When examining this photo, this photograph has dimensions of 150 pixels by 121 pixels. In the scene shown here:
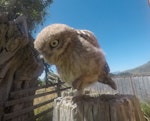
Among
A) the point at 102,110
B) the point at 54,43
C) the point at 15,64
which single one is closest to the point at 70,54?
the point at 54,43

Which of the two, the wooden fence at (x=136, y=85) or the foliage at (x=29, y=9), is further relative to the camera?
the wooden fence at (x=136, y=85)

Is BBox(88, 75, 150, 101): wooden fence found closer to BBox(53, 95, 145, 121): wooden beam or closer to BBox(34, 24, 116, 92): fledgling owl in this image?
BBox(34, 24, 116, 92): fledgling owl

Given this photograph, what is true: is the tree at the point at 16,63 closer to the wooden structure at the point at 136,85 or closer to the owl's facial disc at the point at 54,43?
the wooden structure at the point at 136,85

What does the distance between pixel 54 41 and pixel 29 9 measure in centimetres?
621

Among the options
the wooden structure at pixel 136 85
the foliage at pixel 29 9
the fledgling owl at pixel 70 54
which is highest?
the foliage at pixel 29 9

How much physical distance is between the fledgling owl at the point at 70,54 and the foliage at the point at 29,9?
16.7 ft

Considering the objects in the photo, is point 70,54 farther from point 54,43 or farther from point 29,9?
point 29,9

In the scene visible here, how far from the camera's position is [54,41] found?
4.16 ft

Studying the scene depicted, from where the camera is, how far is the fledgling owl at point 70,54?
126cm

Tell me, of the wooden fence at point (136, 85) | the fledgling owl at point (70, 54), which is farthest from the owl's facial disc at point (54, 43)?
the wooden fence at point (136, 85)

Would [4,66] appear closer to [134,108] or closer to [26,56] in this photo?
[26,56]

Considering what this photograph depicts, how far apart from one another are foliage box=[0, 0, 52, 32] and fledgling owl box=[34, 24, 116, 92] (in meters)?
5.08

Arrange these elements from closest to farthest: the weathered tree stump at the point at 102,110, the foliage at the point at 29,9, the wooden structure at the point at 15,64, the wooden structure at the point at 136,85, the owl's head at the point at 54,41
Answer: the weathered tree stump at the point at 102,110 < the owl's head at the point at 54,41 < the wooden structure at the point at 15,64 < the foliage at the point at 29,9 < the wooden structure at the point at 136,85

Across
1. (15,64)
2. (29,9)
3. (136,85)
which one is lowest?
(136,85)
